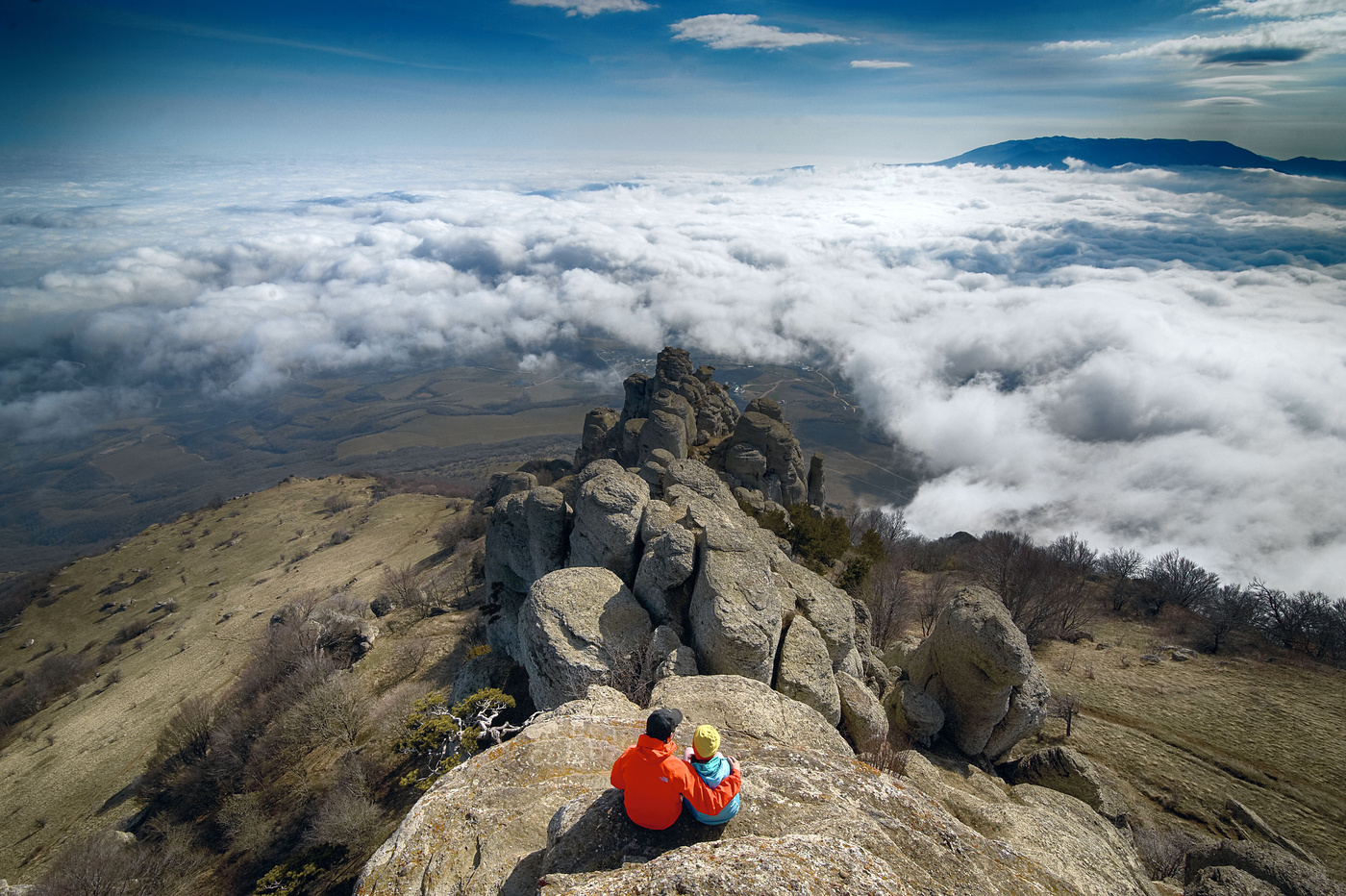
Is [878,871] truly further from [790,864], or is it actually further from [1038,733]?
[1038,733]

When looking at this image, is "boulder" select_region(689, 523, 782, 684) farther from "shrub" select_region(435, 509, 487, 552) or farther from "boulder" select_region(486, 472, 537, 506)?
"shrub" select_region(435, 509, 487, 552)

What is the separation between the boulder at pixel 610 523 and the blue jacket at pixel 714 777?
14433 mm

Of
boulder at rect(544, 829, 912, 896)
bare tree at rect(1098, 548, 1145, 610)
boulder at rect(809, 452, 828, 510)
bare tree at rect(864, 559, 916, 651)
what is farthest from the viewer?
boulder at rect(809, 452, 828, 510)

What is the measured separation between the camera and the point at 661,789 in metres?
7.41

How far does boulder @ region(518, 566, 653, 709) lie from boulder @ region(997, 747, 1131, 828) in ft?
56.8

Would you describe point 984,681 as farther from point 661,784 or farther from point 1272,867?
point 661,784

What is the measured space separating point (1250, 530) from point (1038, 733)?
653 ft

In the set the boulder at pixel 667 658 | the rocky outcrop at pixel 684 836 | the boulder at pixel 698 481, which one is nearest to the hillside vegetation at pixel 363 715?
the boulder at pixel 698 481

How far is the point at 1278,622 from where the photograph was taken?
138ft

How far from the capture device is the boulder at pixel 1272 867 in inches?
542

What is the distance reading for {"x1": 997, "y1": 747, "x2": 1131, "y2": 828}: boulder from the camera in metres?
19.6

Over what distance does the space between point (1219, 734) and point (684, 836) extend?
124 feet

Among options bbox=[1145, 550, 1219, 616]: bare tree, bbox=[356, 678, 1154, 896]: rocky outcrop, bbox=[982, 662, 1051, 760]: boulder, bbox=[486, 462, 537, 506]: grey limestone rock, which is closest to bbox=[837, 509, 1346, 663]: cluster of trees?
bbox=[1145, 550, 1219, 616]: bare tree

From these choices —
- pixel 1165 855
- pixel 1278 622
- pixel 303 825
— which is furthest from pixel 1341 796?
pixel 303 825
